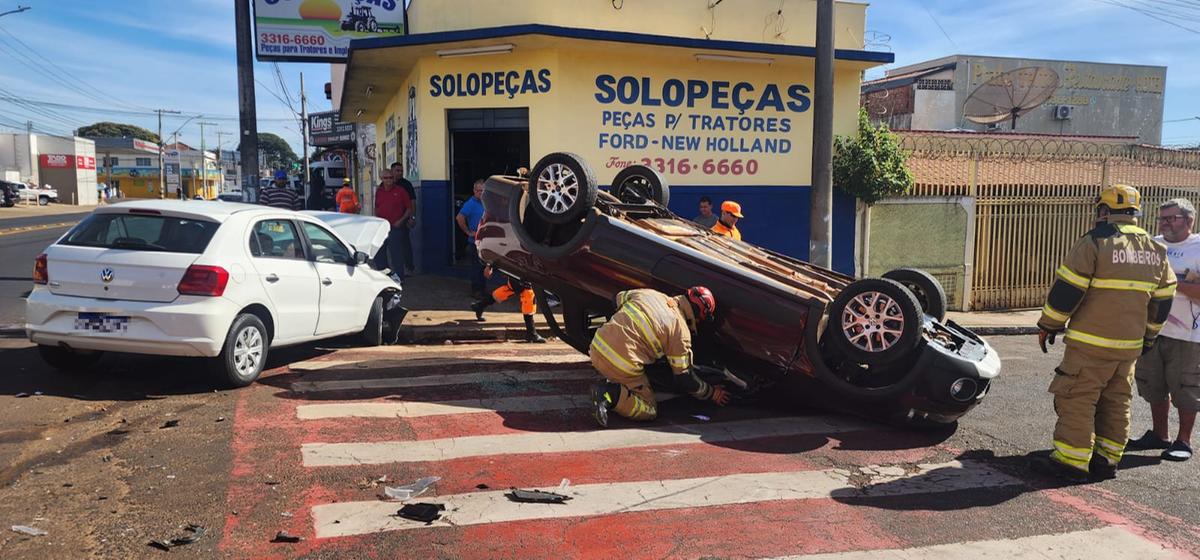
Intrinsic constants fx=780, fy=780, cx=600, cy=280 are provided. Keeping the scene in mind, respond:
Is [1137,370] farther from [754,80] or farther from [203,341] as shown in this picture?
[754,80]

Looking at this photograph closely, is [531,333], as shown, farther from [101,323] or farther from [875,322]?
[875,322]

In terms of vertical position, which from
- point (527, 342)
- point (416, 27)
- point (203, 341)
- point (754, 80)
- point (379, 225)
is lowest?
point (527, 342)

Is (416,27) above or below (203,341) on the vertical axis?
above

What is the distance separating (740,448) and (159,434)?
391cm

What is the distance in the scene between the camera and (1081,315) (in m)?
4.96

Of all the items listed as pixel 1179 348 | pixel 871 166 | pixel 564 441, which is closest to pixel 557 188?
pixel 564 441

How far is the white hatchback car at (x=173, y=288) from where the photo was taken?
5.97 m

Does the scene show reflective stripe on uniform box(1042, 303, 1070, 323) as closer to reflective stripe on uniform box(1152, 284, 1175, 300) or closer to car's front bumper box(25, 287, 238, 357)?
reflective stripe on uniform box(1152, 284, 1175, 300)


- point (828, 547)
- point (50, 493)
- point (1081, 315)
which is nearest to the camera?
point (828, 547)

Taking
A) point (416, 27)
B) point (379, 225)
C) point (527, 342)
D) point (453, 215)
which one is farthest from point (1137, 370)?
point (416, 27)

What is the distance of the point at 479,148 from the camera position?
1407 cm

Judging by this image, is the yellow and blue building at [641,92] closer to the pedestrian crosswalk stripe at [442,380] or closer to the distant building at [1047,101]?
the pedestrian crosswalk stripe at [442,380]

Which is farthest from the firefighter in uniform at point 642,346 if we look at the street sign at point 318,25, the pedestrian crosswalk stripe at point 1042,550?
the street sign at point 318,25

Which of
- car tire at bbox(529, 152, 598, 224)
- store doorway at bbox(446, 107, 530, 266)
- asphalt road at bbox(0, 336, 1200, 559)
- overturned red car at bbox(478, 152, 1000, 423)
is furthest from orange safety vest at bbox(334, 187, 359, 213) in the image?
car tire at bbox(529, 152, 598, 224)
